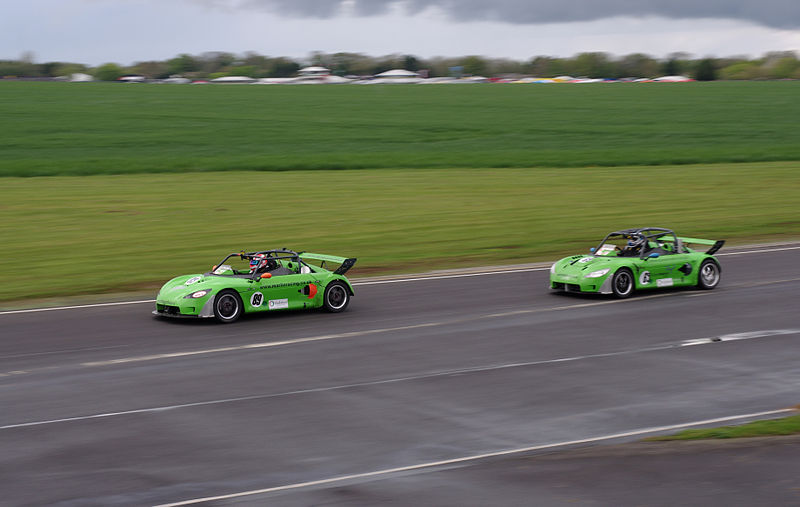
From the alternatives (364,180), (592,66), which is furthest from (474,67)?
(364,180)

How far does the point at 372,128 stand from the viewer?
54750 millimetres

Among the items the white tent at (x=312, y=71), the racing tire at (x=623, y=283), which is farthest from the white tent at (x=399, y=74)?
the racing tire at (x=623, y=283)

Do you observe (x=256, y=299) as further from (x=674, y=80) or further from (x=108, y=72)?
(x=108, y=72)

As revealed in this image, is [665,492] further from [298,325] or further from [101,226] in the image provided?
[101,226]

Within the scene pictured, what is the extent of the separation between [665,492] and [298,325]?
29.3ft

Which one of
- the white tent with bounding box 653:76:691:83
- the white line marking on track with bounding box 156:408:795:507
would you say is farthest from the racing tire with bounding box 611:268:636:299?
the white tent with bounding box 653:76:691:83

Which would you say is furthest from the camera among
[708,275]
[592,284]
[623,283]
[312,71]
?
[312,71]

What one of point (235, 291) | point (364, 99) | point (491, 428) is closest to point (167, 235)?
point (235, 291)

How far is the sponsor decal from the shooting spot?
16422mm

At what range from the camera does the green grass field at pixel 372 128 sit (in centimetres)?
4263

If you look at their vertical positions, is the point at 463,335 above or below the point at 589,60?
below

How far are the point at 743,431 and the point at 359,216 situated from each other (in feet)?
66.6

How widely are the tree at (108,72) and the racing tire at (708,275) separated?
125399 mm

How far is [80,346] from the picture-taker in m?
14.2
